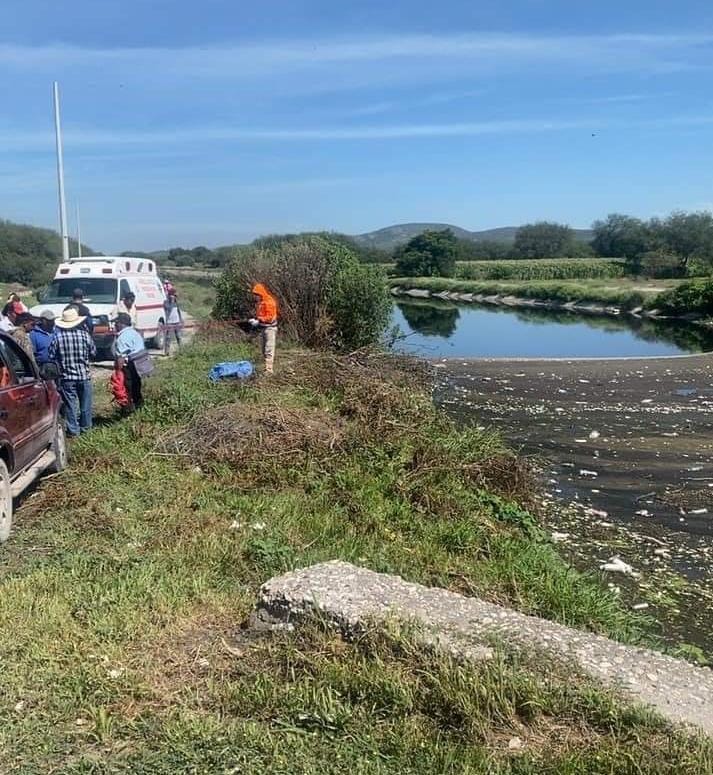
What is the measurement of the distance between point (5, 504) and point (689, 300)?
51.3 meters

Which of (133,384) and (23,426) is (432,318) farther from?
(23,426)

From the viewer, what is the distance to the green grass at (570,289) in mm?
59625

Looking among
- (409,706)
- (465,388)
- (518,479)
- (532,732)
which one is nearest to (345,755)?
(409,706)

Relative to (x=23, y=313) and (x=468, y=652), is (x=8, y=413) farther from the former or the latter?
(x=23, y=313)

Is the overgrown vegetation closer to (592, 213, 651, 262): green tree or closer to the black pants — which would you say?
(592, 213, 651, 262): green tree

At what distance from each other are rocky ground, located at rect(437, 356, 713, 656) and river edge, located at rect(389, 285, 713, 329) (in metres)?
21.5

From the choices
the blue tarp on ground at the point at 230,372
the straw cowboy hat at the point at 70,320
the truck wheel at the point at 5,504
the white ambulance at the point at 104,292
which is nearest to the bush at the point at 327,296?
the white ambulance at the point at 104,292

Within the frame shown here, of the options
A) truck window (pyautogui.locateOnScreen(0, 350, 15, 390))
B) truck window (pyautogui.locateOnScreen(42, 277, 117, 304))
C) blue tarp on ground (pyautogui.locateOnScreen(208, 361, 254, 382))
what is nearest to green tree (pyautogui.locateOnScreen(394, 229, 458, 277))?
truck window (pyautogui.locateOnScreen(42, 277, 117, 304))

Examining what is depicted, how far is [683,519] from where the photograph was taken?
9727 mm

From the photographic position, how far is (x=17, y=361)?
7648 mm

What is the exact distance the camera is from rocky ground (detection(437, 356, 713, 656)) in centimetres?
783

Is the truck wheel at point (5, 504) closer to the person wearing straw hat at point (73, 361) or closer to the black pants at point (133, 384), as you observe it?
the person wearing straw hat at point (73, 361)

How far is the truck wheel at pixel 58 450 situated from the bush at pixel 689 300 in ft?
157

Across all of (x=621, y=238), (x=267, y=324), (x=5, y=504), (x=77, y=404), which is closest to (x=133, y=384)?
(x=77, y=404)
